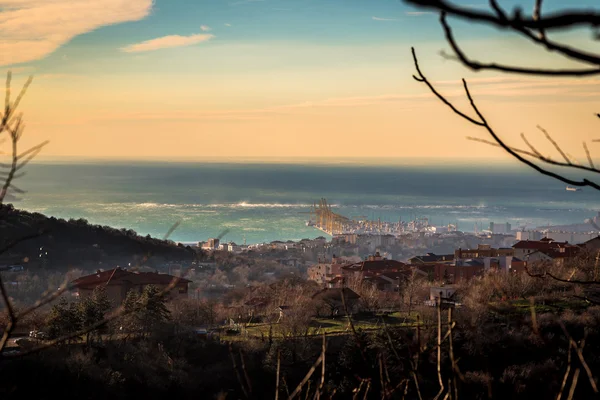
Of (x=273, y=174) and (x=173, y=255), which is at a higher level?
(x=273, y=174)

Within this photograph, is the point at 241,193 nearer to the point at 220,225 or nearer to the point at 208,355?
the point at 220,225

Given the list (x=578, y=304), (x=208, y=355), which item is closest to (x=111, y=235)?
(x=208, y=355)

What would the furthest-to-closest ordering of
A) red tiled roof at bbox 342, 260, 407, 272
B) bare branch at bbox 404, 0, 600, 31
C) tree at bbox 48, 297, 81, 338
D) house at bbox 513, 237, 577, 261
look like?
red tiled roof at bbox 342, 260, 407, 272 < house at bbox 513, 237, 577, 261 < tree at bbox 48, 297, 81, 338 < bare branch at bbox 404, 0, 600, 31

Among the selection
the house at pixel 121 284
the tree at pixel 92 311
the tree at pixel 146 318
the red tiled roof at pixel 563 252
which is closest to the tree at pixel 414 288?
the red tiled roof at pixel 563 252

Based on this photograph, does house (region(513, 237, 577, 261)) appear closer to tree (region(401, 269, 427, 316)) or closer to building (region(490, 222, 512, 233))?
tree (region(401, 269, 427, 316))

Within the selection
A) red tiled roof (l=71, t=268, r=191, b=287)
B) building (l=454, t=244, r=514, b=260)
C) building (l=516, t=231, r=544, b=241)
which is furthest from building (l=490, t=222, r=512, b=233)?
red tiled roof (l=71, t=268, r=191, b=287)

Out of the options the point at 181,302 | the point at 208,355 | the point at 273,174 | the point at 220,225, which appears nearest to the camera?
the point at 208,355

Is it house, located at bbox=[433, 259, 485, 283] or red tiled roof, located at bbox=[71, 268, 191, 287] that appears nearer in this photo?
red tiled roof, located at bbox=[71, 268, 191, 287]

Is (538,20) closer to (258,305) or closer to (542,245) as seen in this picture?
(258,305)
